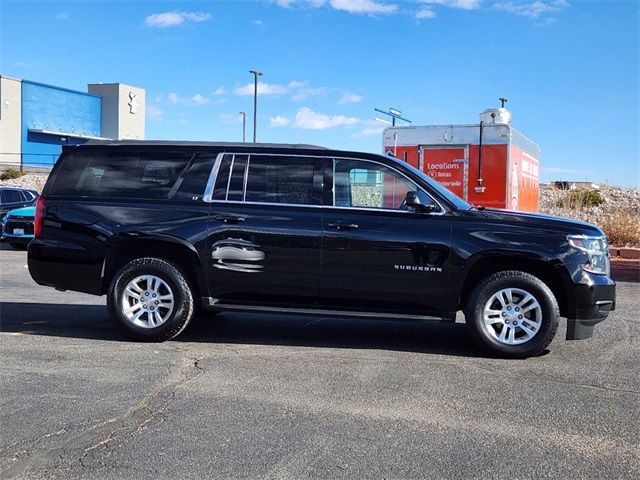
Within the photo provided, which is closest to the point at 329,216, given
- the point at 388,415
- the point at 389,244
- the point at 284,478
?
the point at 389,244

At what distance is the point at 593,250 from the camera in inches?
240

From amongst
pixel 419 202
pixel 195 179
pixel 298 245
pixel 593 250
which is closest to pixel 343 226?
pixel 298 245

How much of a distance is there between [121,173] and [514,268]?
13.1 feet

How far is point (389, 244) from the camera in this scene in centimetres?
621

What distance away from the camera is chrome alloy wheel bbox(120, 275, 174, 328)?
6512 mm

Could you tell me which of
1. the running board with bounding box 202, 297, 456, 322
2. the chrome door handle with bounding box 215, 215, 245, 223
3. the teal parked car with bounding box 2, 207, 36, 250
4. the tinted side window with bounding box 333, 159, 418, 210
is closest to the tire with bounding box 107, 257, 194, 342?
the running board with bounding box 202, 297, 456, 322

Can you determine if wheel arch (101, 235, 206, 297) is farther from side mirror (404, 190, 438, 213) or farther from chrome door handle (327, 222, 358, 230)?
side mirror (404, 190, 438, 213)

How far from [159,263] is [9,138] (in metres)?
50.6

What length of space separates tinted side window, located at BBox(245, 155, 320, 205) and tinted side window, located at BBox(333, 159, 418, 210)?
267mm

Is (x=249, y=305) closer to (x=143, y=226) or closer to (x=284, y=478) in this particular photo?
(x=143, y=226)

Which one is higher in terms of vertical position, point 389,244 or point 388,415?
point 389,244

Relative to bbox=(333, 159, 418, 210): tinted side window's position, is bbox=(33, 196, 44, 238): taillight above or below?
below

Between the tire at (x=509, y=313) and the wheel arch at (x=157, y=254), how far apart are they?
2.66 metres

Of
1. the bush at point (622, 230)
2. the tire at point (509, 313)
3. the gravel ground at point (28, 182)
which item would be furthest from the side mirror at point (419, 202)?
the gravel ground at point (28, 182)
